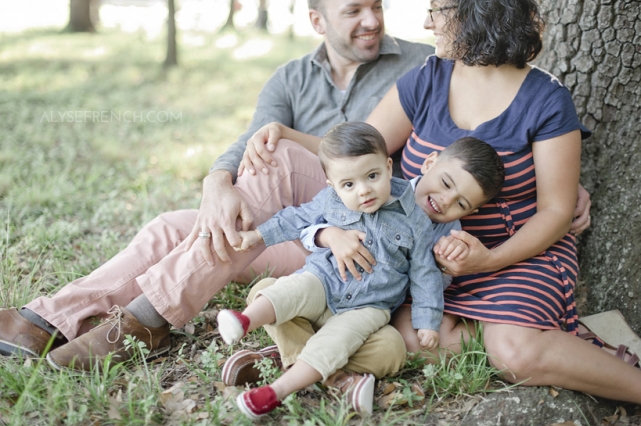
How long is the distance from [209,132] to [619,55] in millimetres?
4437

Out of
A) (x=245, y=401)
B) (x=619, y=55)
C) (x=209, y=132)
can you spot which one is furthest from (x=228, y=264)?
(x=209, y=132)

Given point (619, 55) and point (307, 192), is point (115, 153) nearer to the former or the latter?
point (307, 192)

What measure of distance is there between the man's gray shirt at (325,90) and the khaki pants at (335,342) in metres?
1.24

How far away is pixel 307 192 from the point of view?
9.14ft

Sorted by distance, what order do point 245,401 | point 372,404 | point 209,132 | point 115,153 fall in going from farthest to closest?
point 209,132 → point 115,153 → point 372,404 → point 245,401

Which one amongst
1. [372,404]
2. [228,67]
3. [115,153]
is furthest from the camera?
[228,67]

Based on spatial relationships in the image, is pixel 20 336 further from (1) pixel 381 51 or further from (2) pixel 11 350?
(1) pixel 381 51

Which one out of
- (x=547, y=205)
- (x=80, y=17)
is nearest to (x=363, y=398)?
(x=547, y=205)

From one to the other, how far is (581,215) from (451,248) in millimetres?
806

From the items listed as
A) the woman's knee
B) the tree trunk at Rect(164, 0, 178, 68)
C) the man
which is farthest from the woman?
the tree trunk at Rect(164, 0, 178, 68)

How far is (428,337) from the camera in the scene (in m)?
2.37

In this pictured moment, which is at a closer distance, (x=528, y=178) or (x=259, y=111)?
(x=528, y=178)

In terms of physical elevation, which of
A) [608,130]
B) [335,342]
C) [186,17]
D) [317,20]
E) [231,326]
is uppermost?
[317,20]

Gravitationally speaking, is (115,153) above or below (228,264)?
below
